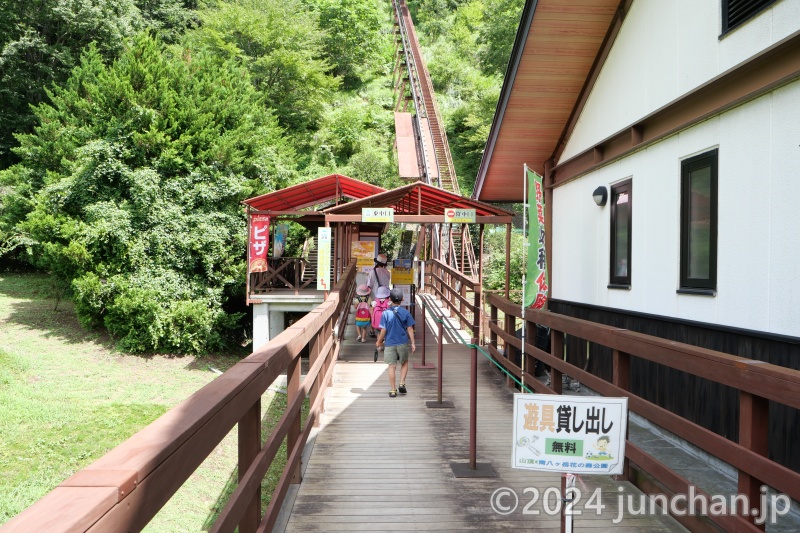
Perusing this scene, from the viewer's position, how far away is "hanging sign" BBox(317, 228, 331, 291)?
12.6m

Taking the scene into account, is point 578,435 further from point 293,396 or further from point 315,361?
point 315,361

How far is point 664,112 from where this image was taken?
6676 millimetres

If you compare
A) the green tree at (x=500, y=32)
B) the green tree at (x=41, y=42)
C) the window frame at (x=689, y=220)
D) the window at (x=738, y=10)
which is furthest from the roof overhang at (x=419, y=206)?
the green tree at (x=500, y=32)

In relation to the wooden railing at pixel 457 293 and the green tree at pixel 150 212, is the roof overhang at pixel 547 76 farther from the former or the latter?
the green tree at pixel 150 212

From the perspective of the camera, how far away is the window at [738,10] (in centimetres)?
503

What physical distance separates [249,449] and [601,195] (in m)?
6.50

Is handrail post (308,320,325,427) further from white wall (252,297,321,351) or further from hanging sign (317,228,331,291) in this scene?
white wall (252,297,321,351)

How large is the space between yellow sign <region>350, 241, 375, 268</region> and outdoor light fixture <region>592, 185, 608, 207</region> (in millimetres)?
9494

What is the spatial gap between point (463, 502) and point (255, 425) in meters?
1.99

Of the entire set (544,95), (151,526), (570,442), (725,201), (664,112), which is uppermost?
(544,95)

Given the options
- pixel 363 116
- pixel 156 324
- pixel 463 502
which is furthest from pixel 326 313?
pixel 363 116

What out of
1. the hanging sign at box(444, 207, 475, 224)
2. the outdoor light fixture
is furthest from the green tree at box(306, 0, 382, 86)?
the outdoor light fixture

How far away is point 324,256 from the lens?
13.0m

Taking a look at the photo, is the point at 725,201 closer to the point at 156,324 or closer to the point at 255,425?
the point at 255,425
